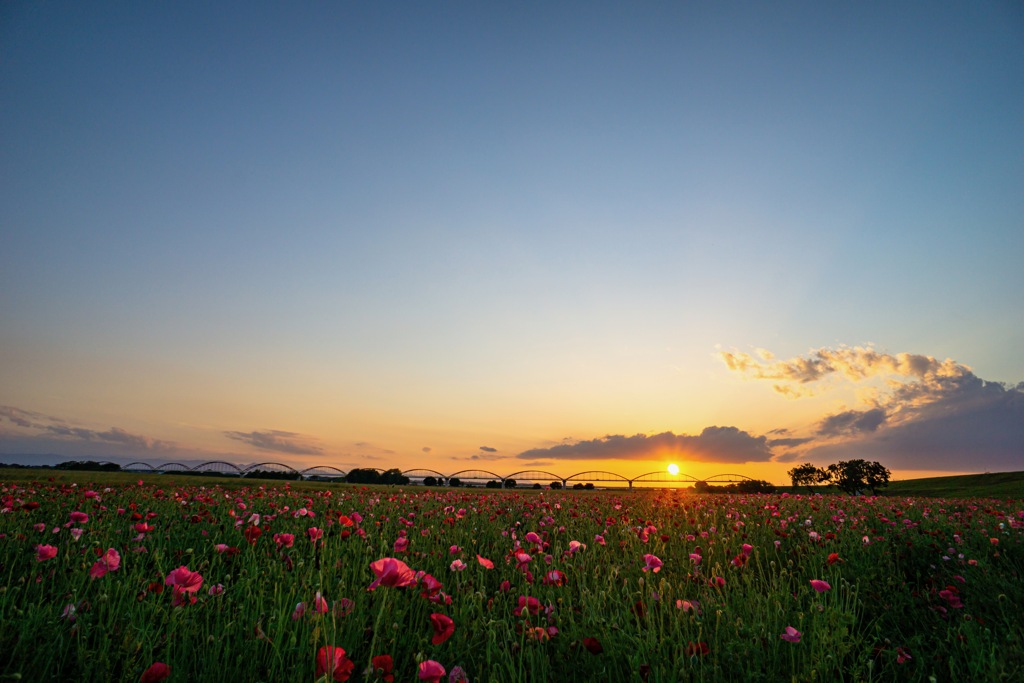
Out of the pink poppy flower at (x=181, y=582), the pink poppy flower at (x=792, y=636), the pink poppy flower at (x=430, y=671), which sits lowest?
the pink poppy flower at (x=792, y=636)

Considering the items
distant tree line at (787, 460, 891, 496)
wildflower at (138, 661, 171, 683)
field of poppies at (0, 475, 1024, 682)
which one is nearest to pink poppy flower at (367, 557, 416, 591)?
field of poppies at (0, 475, 1024, 682)

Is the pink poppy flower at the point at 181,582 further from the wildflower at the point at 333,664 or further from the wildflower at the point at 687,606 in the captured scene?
the wildflower at the point at 687,606

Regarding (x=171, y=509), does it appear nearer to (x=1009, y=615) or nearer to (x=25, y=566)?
(x=25, y=566)

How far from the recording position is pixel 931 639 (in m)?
3.90

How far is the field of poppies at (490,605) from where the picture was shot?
2688mm

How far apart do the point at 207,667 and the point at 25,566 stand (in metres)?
3.76

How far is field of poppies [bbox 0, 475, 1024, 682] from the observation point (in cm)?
269

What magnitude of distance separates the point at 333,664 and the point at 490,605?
5.43ft

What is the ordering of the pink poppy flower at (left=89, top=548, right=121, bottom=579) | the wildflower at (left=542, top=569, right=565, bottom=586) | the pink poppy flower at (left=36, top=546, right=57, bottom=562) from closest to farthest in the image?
the pink poppy flower at (left=89, top=548, right=121, bottom=579) → the pink poppy flower at (left=36, top=546, right=57, bottom=562) → the wildflower at (left=542, top=569, right=565, bottom=586)

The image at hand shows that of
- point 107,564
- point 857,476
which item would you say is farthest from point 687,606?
point 857,476

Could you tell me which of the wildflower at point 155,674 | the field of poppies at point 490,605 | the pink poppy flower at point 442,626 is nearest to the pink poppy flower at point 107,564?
the field of poppies at point 490,605

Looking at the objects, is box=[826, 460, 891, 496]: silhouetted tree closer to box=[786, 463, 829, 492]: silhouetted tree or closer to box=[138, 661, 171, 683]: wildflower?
box=[786, 463, 829, 492]: silhouetted tree

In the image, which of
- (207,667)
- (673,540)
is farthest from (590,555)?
(207,667)

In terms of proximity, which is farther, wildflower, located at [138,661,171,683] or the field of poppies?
the field of poppies
